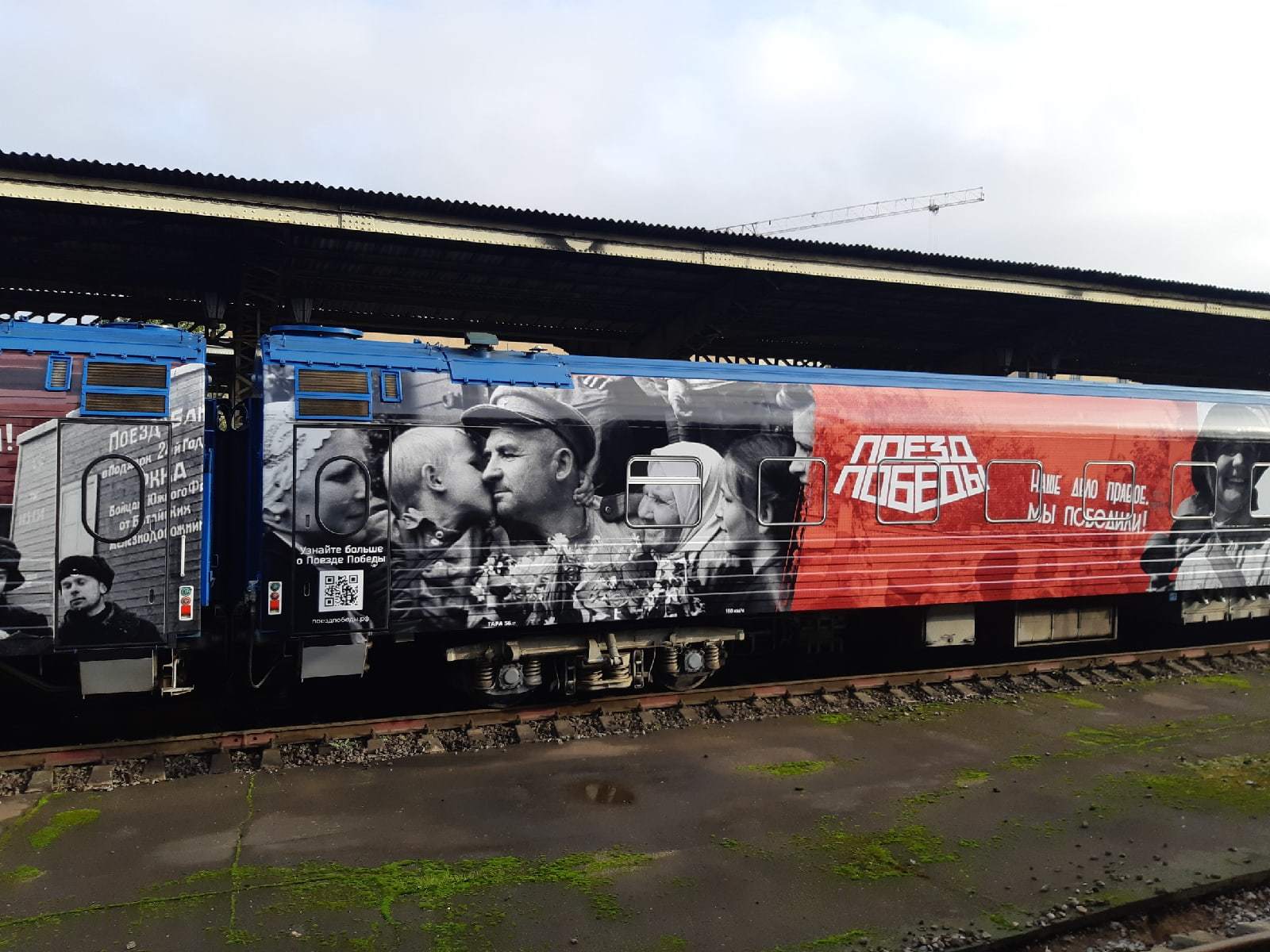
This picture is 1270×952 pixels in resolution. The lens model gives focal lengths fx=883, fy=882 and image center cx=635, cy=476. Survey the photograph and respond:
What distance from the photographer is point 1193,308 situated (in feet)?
56.1

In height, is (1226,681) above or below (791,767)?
above

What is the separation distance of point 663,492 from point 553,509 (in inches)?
46.2

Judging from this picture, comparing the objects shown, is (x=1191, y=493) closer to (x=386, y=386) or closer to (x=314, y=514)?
(x=386, y=386)

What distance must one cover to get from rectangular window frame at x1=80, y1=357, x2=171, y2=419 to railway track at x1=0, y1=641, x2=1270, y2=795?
290 cm

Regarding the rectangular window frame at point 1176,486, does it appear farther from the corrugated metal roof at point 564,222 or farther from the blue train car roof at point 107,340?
the blue train car roof at point 107,340

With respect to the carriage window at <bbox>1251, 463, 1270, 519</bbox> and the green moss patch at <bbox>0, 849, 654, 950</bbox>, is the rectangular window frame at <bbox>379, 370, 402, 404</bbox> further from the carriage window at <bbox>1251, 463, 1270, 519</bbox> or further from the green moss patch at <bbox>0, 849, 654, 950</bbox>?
the carriage window at <bbox>1251, 463, 1270, 519</bbox>

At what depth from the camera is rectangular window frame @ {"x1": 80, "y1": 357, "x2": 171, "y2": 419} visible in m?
7.34

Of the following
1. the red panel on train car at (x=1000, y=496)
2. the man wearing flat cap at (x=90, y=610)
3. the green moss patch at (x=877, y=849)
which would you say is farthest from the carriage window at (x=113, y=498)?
the red panel on train car at (x=1000, y=496)

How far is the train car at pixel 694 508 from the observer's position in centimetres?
806

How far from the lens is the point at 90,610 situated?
24.1 ft

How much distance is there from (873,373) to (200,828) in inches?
318

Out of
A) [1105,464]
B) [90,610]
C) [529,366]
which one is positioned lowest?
[90,610]

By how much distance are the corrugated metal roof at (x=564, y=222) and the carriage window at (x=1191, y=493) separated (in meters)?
4.92

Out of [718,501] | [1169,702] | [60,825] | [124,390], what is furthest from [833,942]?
[1169,702]
